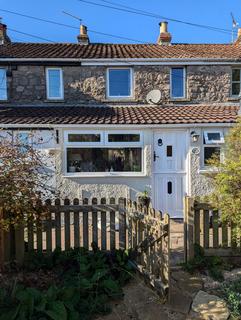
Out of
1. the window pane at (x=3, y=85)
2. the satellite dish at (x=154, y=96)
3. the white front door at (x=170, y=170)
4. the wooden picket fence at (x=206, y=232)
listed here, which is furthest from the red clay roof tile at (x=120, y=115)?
the wooden picket fence at (x=206, y=232)

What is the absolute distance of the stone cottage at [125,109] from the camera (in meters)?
10.6

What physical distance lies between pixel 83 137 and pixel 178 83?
446cm

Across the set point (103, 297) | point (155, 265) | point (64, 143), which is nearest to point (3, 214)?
point (103, 297)

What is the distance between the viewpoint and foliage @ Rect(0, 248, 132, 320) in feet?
14.1

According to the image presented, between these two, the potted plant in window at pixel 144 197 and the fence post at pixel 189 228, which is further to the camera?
the potted plant in window at pixel 144 197

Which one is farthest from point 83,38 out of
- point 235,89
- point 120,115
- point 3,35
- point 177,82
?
point 235,89

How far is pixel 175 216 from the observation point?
35.6 feet

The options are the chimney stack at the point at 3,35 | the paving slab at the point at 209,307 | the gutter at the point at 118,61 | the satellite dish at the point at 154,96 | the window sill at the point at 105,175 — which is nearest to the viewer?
the paving slab at the point at 209,307

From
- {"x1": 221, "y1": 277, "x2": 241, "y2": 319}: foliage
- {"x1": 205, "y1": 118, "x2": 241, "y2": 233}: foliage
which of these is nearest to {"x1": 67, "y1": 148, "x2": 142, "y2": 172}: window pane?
{"x1": 205, "y1": 118, "x2": 241, "y2": 233}: foliage

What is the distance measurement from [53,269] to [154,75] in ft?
29.2

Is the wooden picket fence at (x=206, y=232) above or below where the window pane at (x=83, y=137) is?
below

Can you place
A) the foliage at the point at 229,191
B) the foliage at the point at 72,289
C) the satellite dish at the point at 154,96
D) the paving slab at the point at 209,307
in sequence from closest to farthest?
the foliage at the point at 72,289
the paving slab at the point at 209,307
the foliage at the point at 229,191
the satellite dish at the point at 154,96

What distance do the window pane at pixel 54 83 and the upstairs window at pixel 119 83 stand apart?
176 cm

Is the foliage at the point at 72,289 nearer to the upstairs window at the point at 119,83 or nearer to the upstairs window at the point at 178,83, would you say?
the upstairs window at the point at 119,83
